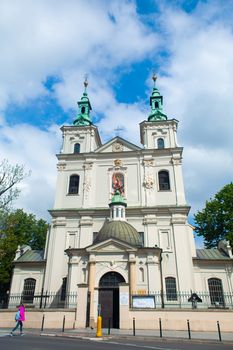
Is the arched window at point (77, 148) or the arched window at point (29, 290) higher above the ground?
the arched window at point (77, 148)

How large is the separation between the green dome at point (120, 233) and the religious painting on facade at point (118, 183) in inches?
205

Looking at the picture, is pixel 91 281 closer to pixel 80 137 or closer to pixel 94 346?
pixel 94 346

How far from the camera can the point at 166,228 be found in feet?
89.0

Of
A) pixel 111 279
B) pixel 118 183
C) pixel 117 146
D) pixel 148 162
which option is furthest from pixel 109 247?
pixel 117 146

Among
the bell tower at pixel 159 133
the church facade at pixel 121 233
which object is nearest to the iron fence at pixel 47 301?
the church facade at pixel 121 233

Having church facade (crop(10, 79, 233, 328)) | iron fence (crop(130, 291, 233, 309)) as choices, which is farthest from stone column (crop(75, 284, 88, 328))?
iron fence (crop(130, 291, 233, 309))

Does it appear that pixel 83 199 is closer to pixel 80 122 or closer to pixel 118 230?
pixel 118 230

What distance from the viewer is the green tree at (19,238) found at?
108 ft

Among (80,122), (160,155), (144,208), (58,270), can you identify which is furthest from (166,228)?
(80,122)

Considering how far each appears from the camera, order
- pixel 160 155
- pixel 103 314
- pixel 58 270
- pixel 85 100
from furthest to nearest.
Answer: pixel 85 100 → pixel 160 155 → pixel 58 270 → pixel 103 314

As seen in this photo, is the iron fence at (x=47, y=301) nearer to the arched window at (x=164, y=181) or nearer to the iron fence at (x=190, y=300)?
the iron fence at (x=190, y=300)

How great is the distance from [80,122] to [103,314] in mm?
23096

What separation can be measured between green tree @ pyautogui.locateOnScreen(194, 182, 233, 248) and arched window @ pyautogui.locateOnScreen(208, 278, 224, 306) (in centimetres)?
729

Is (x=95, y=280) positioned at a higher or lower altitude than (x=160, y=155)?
lower
